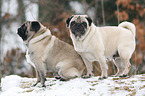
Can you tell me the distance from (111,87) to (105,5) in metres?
8.45

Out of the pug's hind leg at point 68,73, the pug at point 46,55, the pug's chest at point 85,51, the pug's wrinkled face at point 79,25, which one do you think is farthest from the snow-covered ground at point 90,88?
the pug's wrinkled face at point 79,25

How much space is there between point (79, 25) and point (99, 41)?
557 mm

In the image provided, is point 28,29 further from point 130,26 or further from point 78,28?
point 130,26

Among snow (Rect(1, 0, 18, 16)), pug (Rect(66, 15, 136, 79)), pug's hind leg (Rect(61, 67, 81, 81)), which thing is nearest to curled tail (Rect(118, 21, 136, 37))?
pug (Rect(66, 15, 136, 79))

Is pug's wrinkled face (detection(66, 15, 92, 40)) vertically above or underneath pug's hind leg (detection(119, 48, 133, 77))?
above

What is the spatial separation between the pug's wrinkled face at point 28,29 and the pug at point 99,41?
61cm

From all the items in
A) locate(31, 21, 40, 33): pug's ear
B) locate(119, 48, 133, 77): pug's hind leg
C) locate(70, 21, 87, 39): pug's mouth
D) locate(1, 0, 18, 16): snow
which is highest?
locate(1, 0, 18, 16): snow

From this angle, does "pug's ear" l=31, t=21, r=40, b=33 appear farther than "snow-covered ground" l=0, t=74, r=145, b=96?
Yes

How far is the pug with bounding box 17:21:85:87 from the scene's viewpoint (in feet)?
13.6

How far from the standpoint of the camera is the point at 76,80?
13.6ft

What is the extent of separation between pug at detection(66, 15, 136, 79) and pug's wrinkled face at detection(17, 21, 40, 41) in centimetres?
61

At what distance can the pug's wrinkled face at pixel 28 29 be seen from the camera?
4.08 metres

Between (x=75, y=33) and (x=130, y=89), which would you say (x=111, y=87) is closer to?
(x=130, y=89)

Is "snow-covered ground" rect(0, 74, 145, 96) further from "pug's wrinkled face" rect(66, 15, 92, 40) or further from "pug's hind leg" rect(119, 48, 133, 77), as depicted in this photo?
"pug's wrinkled face" rect(66, 15, 92, 40)
